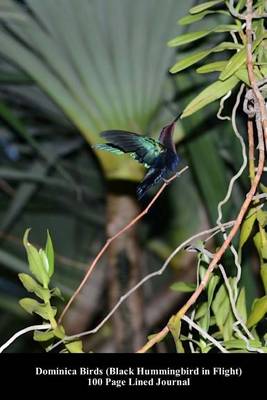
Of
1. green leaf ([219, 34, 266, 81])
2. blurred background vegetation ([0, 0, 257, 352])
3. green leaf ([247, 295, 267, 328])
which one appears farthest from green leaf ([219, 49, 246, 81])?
blurred background vegetation ([0, 0, 257, 352])

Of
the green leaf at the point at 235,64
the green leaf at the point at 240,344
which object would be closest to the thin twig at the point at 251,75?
the green leaf at the point at 235,64

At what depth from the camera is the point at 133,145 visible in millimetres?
452

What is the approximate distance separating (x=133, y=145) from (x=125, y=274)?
527 millimetres

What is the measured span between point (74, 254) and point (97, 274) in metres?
0.10

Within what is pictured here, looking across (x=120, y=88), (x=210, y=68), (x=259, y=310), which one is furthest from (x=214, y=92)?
(x=120, y=88)

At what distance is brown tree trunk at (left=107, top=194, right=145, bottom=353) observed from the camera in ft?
3.09

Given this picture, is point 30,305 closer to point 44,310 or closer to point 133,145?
point 44,310

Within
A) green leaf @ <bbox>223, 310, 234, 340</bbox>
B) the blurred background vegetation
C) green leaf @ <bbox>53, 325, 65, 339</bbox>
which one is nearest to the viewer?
green leaf @ <bbox>53, 325, 65, 339</bbox>

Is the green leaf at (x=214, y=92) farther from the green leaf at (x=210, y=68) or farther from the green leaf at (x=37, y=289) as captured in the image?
the green leaf at (x=37, y=289)

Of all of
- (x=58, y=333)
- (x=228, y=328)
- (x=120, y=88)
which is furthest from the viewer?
(x=120, y=88)

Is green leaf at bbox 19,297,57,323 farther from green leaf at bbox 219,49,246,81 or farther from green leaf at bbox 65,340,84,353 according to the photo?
green leaf at bbox 219,49,246,81

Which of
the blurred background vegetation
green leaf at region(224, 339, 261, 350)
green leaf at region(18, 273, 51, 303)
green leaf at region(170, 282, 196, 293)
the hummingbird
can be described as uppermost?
the blurred background vegetation

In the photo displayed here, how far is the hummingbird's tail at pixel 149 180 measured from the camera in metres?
0.46

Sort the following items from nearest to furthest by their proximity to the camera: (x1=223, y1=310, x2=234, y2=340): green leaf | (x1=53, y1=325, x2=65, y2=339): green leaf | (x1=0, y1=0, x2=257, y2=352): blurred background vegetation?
(x1=53, y1=325, x2=65, y2=339): green leaf → (x1=223, y1=310, x2=234, y2=340): green leaf → (x1=0, y1=0, x2=257, y2=352): blurred background vegetation
